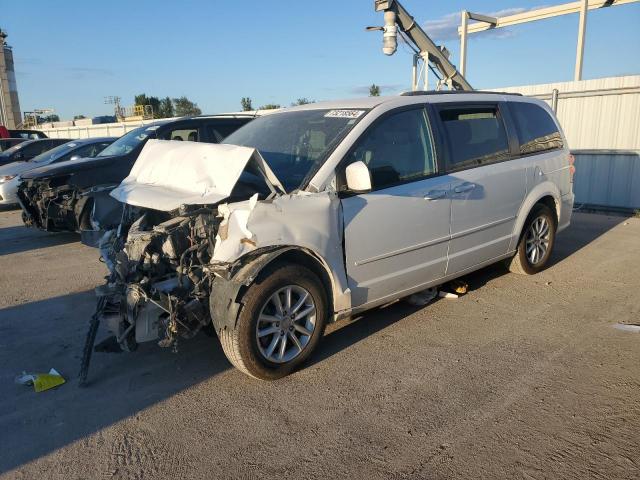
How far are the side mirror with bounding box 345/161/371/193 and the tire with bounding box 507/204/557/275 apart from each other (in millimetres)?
2789

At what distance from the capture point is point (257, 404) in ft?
11.1

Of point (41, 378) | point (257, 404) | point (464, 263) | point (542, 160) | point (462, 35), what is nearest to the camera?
point (257, 404)

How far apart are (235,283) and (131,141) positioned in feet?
20.5

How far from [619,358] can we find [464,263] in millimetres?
1505

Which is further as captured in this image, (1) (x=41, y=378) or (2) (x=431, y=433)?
(1) (x=41, y=378)

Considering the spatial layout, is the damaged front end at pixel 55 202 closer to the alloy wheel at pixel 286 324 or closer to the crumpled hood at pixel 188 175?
the crumpled hood at pixel 188 175

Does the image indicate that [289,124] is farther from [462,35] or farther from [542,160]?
[462,35]

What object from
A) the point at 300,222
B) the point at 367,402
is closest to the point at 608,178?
the point at 300,222

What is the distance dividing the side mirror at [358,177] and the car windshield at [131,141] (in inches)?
221

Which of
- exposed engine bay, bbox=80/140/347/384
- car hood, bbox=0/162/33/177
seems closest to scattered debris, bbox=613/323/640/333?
exposed engine bay, bbox=80/140/347/384

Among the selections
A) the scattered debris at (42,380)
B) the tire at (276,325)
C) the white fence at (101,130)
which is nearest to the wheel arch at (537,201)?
the tire at (276,325)

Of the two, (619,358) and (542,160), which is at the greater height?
(542,160)

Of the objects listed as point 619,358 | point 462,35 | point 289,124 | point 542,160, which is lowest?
point 619,358

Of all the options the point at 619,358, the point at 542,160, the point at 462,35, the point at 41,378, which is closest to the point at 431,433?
the point at 619,358
